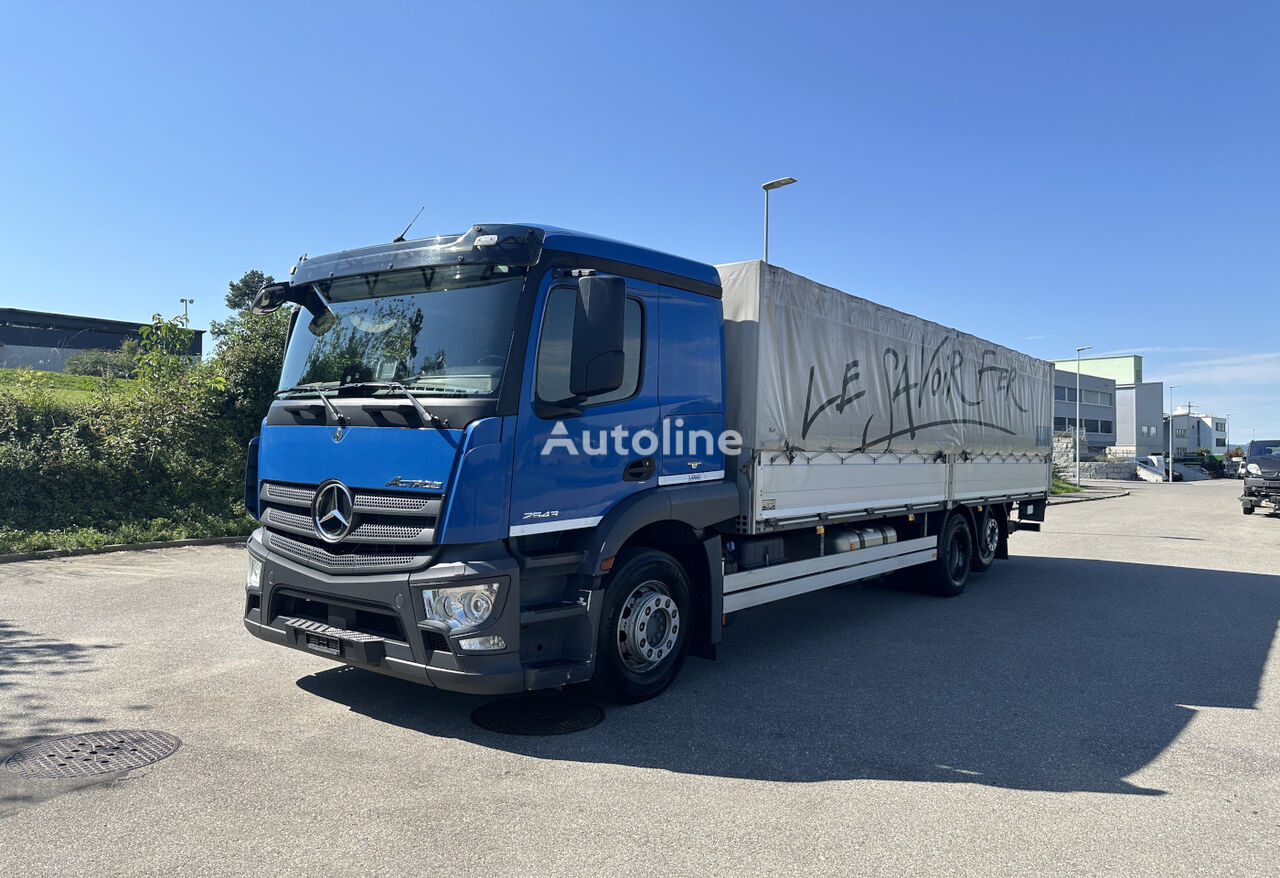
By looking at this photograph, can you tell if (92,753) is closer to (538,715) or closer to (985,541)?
(538,715)

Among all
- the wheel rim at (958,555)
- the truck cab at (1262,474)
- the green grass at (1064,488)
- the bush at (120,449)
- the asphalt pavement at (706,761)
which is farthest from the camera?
the green grass at (1064,488)

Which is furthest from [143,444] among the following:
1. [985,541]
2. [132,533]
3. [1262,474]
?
[1262,474]

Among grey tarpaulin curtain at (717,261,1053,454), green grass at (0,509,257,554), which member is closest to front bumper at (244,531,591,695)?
grey tarpaulin curtain at (717,261,1053,454)

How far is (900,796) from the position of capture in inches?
159

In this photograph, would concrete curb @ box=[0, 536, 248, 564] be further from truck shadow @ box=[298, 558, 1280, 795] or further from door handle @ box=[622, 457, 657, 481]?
door handle @ box=[622, 457, 657, 481]

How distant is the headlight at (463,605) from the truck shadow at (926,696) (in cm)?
83

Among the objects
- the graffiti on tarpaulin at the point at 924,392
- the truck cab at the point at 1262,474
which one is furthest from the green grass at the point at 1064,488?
the graffiti on tarpaulin at the point at 924,392

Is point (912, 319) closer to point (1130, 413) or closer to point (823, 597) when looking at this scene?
point (823, 597)

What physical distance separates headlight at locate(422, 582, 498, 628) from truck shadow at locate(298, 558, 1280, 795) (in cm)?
83

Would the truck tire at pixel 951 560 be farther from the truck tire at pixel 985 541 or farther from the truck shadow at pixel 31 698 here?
the truck shadow at pixel 31 698

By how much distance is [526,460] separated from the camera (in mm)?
4551

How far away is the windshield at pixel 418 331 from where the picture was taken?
4.59 meters

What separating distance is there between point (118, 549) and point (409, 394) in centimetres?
969

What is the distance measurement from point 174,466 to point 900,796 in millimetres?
13499
